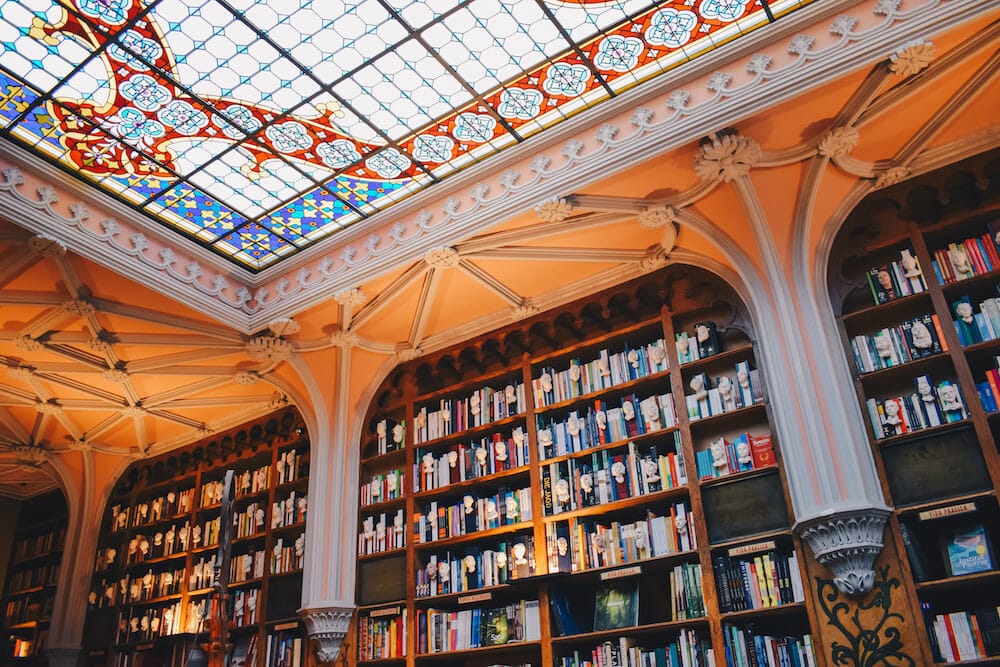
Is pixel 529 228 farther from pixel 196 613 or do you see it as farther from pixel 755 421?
pixel 196 613

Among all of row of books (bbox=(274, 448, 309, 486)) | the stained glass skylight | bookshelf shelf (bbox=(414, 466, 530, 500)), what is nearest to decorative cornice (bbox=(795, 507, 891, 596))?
bookshelf shelf (bbox=(414, 466, 530, 500))

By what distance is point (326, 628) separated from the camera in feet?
20.5

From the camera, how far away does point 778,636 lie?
480 cm

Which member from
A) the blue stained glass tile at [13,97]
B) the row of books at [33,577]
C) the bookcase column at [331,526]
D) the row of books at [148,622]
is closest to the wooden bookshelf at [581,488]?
the bookcase column at [331,526]

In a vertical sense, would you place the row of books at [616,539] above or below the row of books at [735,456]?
below

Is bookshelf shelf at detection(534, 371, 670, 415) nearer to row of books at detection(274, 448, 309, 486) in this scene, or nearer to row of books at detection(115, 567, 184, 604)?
row of books at detection(274, 448, 309, 486)

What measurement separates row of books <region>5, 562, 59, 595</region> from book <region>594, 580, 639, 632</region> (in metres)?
6.50

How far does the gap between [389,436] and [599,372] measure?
2039mm

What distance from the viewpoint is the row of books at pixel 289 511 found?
23.7 feet

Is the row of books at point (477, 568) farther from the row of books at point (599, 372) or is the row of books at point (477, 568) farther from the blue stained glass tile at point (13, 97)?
the blue stained glass tile at point (13, 97)

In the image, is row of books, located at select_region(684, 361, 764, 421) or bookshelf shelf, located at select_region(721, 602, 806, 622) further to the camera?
row of books, located at select_region(684, 361, 764, 421)

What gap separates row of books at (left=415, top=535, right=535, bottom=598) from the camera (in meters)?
5.76

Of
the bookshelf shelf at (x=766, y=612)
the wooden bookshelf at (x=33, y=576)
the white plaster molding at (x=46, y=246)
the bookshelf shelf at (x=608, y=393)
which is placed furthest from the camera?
the wooden bookshelf at (x=33, y=576)

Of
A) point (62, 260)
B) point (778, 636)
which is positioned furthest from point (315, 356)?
point (778, 636)
